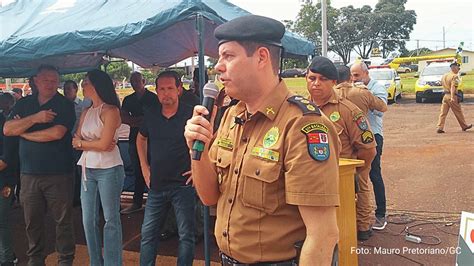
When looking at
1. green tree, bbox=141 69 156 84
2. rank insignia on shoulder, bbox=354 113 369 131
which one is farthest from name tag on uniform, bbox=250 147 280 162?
green tree, bbox=141 69 156 84

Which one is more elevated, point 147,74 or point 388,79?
point 147,74

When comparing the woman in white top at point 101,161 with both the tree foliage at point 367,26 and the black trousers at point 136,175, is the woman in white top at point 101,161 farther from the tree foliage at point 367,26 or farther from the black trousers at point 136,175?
the tree foliage at point 367,26

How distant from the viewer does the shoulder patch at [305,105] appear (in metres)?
1.59

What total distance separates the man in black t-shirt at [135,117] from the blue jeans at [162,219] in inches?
73.5

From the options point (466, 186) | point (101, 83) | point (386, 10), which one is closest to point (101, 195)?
point (101, 83)

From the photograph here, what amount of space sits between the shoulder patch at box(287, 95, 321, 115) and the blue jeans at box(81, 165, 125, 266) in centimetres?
231

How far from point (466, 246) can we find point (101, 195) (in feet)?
8.73

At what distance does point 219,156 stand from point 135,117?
3.69 metres

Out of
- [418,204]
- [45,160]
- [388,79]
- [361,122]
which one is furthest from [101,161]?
[388,79]

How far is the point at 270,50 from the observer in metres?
1.65

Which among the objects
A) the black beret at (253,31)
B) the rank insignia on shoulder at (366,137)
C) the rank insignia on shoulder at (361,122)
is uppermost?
the black beret at (253,31)

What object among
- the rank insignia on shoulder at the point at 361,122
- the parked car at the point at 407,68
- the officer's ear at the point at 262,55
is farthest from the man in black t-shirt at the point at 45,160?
the parked car at the point at 407,68

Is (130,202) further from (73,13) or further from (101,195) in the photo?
(73,13)

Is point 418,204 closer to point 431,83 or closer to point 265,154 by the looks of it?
point 265,154
